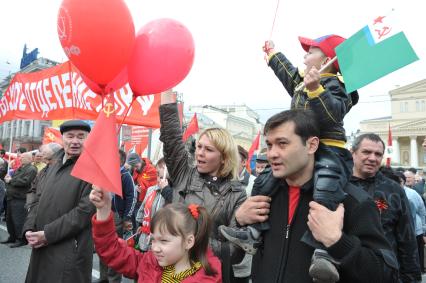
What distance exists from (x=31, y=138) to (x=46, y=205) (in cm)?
4812

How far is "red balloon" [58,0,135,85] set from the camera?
2342 mm

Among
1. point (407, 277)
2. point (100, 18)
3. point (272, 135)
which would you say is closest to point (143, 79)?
point (100, 18)

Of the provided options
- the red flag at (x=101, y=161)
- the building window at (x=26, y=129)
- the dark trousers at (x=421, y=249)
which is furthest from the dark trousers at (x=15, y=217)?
the building window at (x=26, y=129)

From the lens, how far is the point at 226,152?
9.36 feet

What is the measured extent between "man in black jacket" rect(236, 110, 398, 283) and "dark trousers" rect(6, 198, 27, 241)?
25.3 feet

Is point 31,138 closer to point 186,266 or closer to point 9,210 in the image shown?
point 9,210

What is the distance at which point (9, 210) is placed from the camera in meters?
8.37

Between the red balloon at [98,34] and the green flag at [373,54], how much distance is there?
1280 mm

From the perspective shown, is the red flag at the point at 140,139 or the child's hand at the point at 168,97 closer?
the child's hand at the point at 168,97

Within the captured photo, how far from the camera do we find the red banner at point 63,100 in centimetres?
487

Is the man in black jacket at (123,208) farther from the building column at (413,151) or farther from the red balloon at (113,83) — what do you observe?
the building column at (413,151)

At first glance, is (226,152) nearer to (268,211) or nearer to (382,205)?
(268,211)

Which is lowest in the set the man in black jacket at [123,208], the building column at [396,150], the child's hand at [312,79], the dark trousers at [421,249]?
the dark trousers at [421,249]

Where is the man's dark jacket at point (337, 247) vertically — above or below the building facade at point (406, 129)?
below
